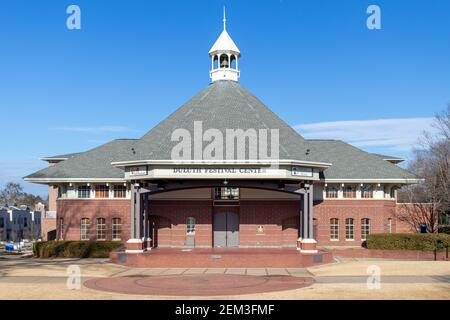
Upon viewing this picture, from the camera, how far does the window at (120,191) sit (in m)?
41.2

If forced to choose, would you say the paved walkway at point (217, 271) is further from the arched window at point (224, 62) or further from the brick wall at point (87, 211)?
the arched window at point (224, 62)

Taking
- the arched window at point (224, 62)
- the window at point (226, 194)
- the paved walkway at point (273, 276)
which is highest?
the arched window at point (224, 62)

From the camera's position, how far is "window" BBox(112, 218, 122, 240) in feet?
136

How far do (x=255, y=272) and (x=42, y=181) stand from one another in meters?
18.2

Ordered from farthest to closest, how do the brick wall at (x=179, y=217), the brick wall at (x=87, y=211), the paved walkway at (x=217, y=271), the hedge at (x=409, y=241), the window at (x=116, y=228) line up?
1. the window at (x=116, y=228)
2. the brick wall at (x=87, y=211)
3. the brick wall at (x=179, y=217)
4. the hedge at (x=409, y=241)
5. the paved walkway at (x=217, y=271)

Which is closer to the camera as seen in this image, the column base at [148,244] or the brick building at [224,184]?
the brick building at [224,184]

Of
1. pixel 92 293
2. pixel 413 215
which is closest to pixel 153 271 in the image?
pixel 92 293

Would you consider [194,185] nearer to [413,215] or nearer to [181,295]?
[181,295]

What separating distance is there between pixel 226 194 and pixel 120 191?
7.79m

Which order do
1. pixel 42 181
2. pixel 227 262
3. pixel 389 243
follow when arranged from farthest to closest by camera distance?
pixel 42 181
pixel 389 243
pixel 227 262

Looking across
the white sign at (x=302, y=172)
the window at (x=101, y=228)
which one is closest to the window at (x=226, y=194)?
the white sign at (x=302, y=172)

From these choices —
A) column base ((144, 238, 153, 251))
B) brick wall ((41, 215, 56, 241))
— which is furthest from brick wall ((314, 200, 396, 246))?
brick wall ((41, 215, 56, 241))

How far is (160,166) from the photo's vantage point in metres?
33.2

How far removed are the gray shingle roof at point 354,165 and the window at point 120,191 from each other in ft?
44.6
